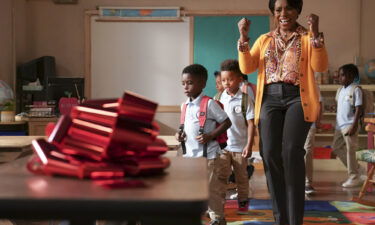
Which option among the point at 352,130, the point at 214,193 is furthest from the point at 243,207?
the point at 352,130

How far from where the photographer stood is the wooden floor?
16.6 feet

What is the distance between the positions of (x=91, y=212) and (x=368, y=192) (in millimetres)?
5019

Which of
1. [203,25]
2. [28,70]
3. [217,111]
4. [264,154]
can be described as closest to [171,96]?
[203,25]

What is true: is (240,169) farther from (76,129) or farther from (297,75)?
(76,129)

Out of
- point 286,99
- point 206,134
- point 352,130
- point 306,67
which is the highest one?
point 306,67

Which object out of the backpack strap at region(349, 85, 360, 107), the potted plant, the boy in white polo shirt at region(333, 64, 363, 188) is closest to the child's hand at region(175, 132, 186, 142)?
the boy in white polo shirt at region(333, 64, 363, 188)

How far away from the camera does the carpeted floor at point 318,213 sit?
151 inches

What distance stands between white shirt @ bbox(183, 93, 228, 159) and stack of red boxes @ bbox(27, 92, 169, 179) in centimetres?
216

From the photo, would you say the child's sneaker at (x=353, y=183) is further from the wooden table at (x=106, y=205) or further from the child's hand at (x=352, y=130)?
the wooden table at (x=106, y=205)

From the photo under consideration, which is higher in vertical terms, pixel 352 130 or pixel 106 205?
pixel 106 205

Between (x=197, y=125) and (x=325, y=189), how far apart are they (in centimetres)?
262

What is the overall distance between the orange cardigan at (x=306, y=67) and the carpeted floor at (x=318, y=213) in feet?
4.23

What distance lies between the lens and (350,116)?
600cm

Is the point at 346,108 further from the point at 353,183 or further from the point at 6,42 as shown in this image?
the point at 6,42
